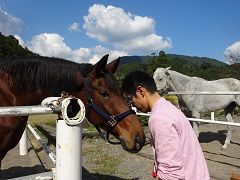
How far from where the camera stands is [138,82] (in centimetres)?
218

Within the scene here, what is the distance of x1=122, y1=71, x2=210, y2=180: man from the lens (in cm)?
199

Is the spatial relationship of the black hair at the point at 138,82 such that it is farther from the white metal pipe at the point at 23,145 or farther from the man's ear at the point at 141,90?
the white metal pipe at the point at 23,145

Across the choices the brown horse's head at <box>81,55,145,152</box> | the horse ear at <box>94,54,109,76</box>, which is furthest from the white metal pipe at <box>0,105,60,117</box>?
the horse ear at <box>94,54,109,76</box>

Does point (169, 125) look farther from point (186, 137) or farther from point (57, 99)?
point (57, 99)

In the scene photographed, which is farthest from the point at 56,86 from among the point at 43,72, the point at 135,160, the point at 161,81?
the point at 161,81

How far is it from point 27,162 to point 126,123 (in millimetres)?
3669

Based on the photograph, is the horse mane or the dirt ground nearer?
the horse mane

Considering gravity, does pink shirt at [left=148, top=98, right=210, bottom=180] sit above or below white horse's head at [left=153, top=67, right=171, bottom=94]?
below

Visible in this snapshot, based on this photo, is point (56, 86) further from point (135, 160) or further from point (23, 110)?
point (135, 160)

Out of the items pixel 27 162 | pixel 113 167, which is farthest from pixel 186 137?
pixel 27 162

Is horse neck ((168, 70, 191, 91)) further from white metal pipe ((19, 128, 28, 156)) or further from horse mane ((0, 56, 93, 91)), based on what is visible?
horse mane ((0, 56, 93, 91))

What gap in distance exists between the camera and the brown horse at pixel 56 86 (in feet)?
9.21

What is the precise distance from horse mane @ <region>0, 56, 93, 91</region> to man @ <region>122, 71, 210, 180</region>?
917 millimetres

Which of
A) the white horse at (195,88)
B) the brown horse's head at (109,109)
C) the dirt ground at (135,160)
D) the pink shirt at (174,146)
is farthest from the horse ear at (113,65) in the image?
the white horse at (195,88)
